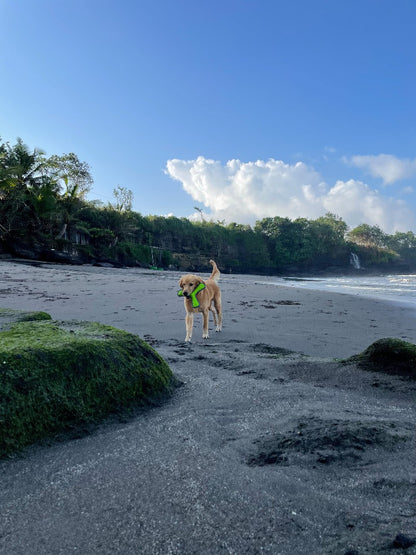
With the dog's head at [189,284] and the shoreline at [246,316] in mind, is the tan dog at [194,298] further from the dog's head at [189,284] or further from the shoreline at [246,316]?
the shoreline at [246,316]

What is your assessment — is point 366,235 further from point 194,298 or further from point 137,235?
point 194,298

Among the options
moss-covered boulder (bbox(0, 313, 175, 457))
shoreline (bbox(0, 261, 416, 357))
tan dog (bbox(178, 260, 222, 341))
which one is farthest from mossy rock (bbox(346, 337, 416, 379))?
tan dog (bbox(178, 260, 222, 341))

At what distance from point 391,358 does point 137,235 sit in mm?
43943

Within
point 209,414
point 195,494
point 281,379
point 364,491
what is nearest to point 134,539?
point 195,494

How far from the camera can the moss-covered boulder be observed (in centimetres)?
163

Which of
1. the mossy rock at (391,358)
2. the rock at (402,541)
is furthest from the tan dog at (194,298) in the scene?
the rock at (402,541)

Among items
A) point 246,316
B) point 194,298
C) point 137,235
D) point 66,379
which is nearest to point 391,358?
point 66,379

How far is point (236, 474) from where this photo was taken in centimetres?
137

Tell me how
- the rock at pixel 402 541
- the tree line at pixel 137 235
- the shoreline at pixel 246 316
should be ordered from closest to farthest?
the rock at pixel 402 541 → the shoreline at pixel 246 316 → the tree line at pixel 137 235

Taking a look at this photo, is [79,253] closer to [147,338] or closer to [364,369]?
[147,338]

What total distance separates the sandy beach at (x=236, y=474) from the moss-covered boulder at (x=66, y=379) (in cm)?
12

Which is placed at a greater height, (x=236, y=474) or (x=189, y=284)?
(x=189, y=284)

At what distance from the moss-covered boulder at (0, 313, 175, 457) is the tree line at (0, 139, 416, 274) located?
2646cm

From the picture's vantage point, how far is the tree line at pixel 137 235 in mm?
28609
